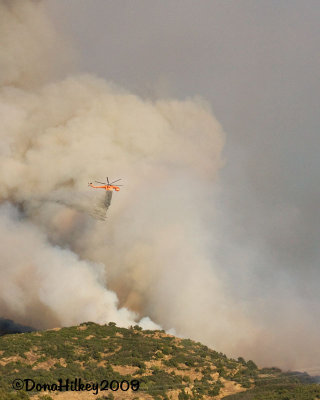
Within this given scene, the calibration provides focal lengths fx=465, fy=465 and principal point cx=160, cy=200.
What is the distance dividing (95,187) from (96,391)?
223 ft

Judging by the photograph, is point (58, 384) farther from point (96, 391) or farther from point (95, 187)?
point (95, 187)

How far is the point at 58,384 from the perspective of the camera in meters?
71.0

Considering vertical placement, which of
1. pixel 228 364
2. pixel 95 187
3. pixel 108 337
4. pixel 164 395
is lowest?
pixel 164 395

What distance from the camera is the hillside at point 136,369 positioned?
70.8 m

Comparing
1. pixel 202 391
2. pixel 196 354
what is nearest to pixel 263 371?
pixel 196 354

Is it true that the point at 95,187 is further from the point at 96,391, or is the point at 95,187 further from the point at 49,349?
the point at 96,391

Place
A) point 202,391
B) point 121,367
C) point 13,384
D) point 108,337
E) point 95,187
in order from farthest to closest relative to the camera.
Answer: point 95,187 < point 108,337 < point 121,367 < point 202,391 < point 13,384

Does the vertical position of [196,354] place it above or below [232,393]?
above

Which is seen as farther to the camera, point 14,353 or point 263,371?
point 263,371

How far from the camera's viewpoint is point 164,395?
71.3 m

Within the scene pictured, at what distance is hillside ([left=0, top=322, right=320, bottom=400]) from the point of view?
70812 millimetres

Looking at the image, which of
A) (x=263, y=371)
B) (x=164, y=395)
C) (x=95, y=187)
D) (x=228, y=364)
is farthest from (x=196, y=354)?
(x=95, y=187)

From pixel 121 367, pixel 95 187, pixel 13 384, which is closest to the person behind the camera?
pixel 13 384

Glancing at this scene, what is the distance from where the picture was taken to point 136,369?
268 ft
